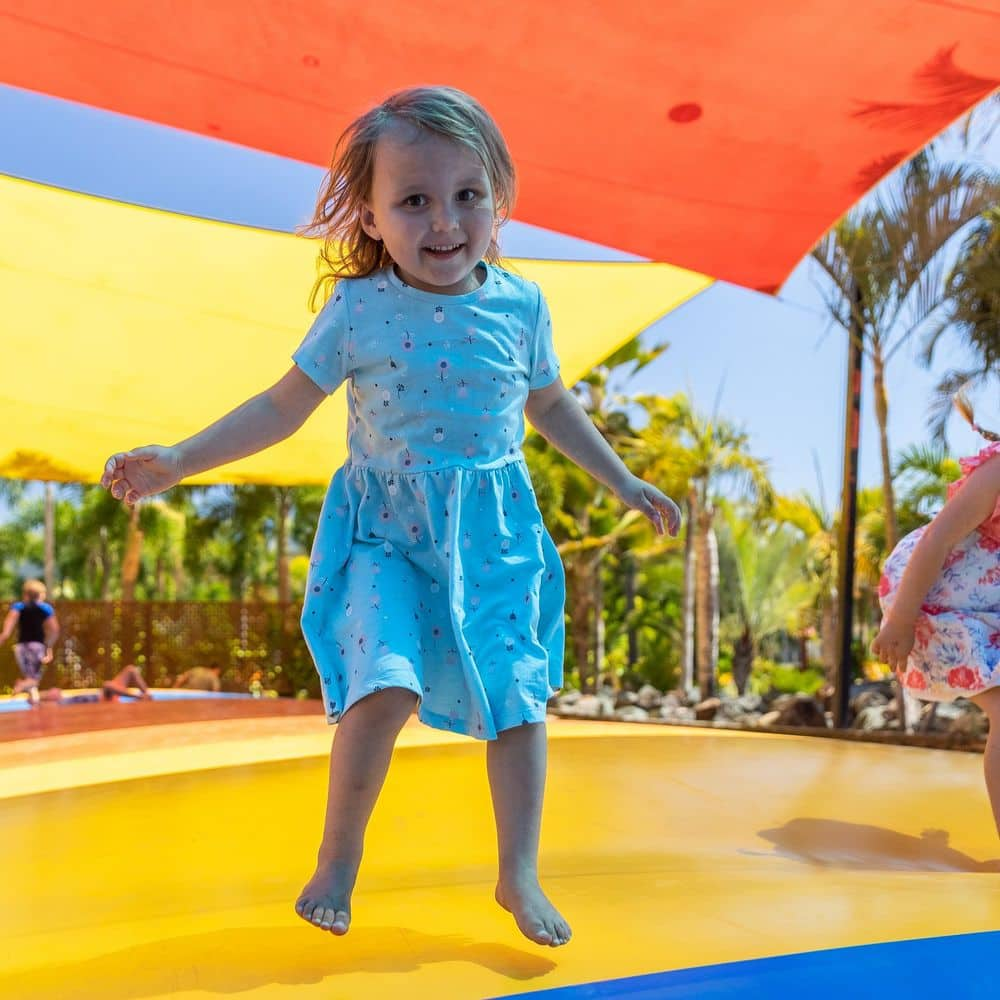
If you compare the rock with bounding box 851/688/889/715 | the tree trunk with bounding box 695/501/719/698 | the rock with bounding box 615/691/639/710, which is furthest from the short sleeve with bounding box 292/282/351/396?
the tree trunk with bounding box 695/501/719/698

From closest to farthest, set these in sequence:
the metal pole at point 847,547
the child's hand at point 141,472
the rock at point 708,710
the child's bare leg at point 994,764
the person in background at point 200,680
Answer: the child's hand at point 141,472 → the child's bare leg at point 994,764 → the metal pole at point 847,547 → the rock at point 708,710 → the person in background at point 200,680

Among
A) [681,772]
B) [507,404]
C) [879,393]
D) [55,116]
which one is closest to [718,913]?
[507,404]

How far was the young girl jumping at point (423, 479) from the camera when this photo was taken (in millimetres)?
1466

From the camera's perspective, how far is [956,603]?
222cm

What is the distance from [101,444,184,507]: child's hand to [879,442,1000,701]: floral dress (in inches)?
58.6

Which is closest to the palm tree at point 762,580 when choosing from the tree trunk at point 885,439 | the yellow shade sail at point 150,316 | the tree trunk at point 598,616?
the tree trunk at point 598,616

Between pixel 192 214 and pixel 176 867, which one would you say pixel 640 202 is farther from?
pixel 176 867

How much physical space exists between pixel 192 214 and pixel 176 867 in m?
3.32

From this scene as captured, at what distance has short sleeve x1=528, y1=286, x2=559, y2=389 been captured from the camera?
170 cm

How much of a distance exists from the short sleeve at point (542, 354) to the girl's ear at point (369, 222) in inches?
10.4

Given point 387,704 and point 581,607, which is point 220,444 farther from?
point 581,607

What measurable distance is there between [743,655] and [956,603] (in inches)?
618

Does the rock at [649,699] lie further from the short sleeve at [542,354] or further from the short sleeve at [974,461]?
the short sleeve at [542,354]

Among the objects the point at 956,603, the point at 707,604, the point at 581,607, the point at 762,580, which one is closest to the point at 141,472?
the point at 956,603
